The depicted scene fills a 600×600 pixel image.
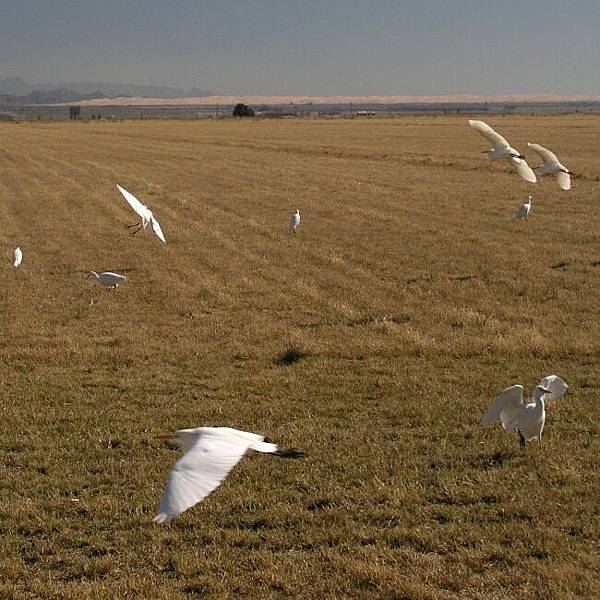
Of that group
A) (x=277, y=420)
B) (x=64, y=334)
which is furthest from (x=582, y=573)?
(x=64, y=334)

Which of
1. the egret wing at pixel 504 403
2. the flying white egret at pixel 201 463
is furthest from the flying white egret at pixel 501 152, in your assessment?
the flying white egret at pixel 201 463

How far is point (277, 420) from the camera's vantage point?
7277 millimetres

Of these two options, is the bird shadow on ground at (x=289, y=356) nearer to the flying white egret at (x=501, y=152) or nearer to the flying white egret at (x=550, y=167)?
the flying white egret at (x=501, y=152)

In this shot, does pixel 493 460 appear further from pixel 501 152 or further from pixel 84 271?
pixel 84 271

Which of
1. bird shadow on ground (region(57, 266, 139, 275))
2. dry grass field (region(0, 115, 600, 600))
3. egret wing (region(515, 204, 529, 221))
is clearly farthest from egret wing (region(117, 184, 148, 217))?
egret wing (region(515, 204, 529, 221))

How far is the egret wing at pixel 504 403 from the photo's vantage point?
19.5 feet

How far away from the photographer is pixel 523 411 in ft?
20.3

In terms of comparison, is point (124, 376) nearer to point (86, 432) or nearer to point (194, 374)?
point (194, 374)

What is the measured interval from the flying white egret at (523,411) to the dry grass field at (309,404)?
273 millimetres

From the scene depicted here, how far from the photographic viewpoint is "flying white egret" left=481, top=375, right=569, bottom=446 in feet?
19.7

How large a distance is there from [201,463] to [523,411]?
3.24 metres

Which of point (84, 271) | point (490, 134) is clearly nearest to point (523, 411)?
point (490, 134)

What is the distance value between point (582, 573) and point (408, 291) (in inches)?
308

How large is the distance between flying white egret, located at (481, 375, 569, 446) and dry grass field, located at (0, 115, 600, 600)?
0.90 feet
